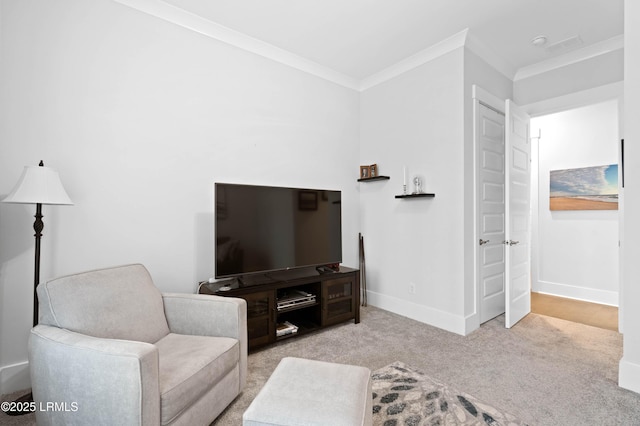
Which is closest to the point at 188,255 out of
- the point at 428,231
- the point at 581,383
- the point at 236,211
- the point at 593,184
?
the point at 236,211

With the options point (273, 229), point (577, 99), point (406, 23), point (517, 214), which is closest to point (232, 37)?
point (406, 23)

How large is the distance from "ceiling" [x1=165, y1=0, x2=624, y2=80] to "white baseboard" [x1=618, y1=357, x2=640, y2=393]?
2.69 meters

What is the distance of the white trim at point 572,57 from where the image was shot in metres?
2.97

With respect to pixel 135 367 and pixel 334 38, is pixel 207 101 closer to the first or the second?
pixel 334 38

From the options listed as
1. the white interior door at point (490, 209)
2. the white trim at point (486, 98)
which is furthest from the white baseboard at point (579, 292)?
the white trim at point (486, 98)

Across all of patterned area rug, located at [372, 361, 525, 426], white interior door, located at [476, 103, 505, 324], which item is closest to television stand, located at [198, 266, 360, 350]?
patterned area rug, located at [372, 361, 525, 426]

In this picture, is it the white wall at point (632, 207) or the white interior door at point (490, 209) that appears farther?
the white interior door at point (490, 209)

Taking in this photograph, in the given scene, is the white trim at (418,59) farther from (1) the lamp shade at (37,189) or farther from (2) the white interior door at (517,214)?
(1) the lamp shade at (37,189)

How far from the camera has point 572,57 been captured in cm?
321

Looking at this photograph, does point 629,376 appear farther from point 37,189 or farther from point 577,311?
point 37,189

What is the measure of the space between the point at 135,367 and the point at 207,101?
2.25m

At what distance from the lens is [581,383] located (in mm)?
2090

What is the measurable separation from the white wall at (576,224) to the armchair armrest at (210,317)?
4537 mm

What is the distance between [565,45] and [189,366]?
419cm
